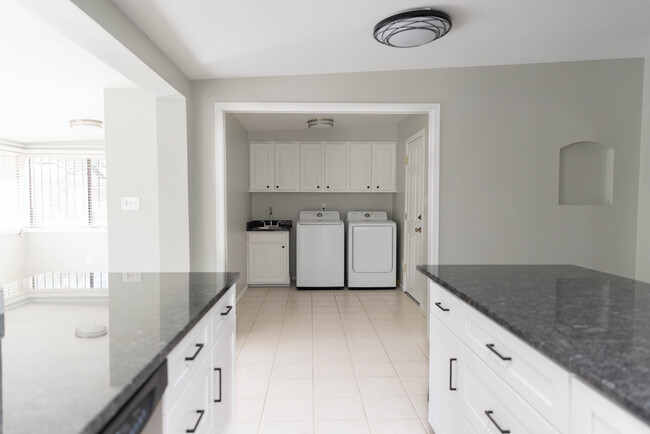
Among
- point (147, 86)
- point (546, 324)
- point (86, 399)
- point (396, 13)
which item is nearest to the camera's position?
point (86, 399)

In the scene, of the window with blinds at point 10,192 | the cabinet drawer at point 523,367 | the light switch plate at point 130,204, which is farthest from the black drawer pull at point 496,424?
the window with blinds at point 10,192

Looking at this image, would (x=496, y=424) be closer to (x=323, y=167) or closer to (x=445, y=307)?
(x=445, y=307)

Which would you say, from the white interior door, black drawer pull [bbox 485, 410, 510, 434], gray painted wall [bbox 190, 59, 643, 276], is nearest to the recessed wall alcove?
gray painted wall [bbox 190, 59, 643, 276]

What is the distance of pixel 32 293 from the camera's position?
1.48 meters

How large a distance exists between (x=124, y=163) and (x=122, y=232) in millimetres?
596

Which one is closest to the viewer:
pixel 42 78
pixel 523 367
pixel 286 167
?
pixel 523 367

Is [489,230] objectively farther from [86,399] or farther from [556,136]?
[86,399]

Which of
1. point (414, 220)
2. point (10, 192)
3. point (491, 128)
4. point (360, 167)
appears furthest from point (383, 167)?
point (10, 192)

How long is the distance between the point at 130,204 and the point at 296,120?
7.62ft

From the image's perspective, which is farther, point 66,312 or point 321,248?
point 321,248

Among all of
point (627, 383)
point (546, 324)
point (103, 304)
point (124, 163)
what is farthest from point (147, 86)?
point (627, 383)

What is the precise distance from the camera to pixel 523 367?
1.09 m

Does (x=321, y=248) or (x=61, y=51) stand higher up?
(x=61, y=51)

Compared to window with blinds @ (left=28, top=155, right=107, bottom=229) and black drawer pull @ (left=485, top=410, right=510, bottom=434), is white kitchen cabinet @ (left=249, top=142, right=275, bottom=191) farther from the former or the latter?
black drawer pull @ (left=485, top=410, right=510, bottom=434)
